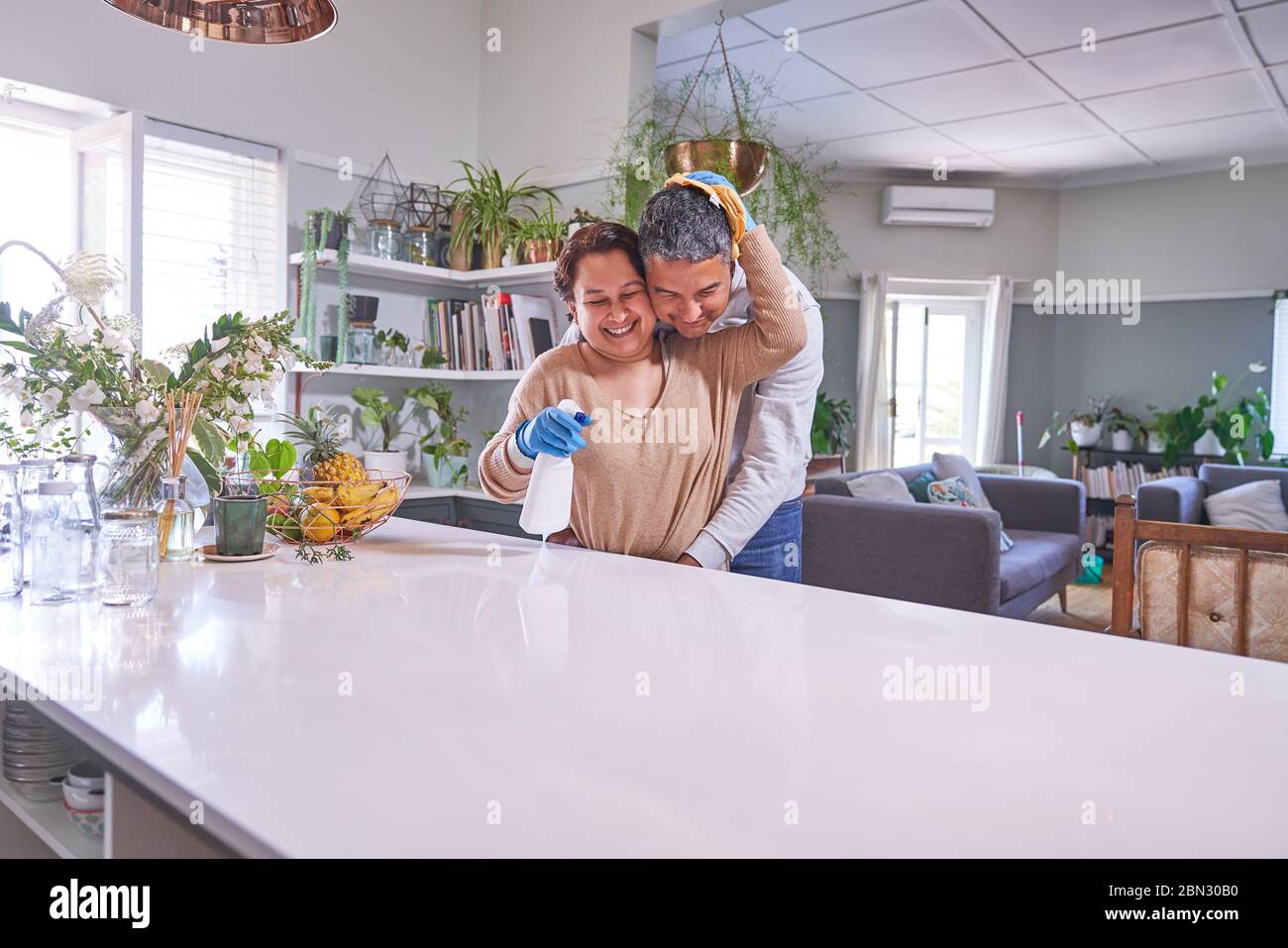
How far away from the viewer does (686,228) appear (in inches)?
59.4

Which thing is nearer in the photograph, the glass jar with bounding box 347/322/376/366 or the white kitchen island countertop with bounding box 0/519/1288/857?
the white kitchen island countertop with bounding box 0/519/1288/857

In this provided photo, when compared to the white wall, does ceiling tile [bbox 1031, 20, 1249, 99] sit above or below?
above

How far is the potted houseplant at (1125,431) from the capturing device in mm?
6723

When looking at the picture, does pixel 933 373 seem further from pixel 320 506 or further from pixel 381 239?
pixel 320 506

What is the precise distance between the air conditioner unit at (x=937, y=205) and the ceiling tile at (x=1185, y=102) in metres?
1.36

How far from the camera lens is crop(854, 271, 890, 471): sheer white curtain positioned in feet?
23.2

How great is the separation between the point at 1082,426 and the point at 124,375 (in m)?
6.58

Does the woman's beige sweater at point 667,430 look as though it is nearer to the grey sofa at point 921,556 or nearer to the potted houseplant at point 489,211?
the grey sofa at point 921,556

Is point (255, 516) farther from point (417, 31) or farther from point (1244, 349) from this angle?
point (1244, 349)

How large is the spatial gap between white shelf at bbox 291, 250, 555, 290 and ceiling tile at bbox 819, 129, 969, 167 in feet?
10.7

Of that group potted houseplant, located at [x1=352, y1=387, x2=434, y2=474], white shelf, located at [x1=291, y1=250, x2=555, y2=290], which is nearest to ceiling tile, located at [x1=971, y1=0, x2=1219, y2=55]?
white shelf, located at [x1=291, y1=250, x2=555, y2=290]

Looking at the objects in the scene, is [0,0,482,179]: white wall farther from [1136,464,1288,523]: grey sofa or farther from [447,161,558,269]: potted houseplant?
[1136,464,1288,523]: grey sofa
